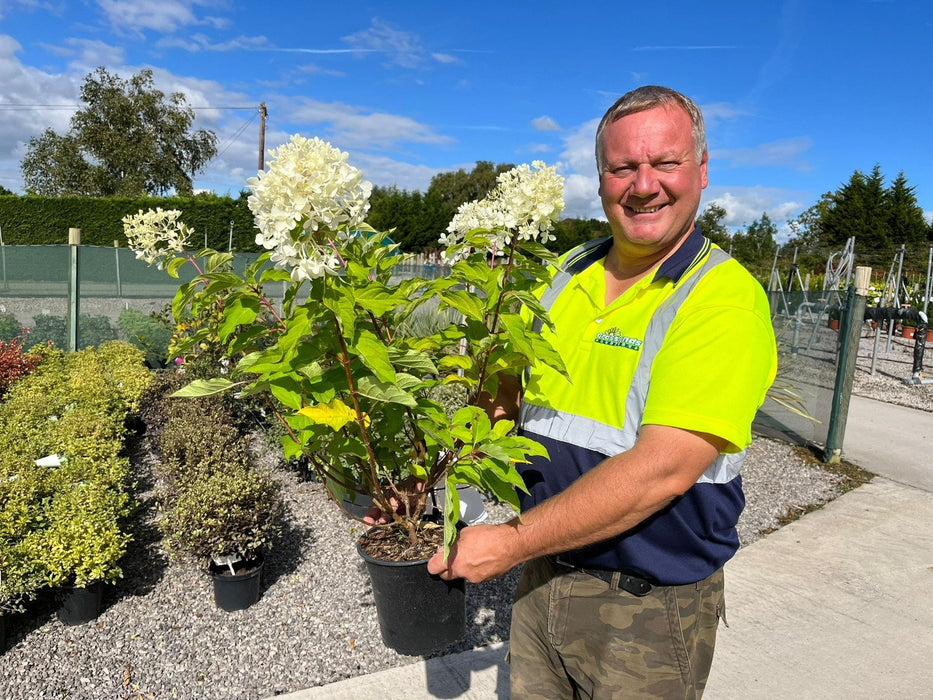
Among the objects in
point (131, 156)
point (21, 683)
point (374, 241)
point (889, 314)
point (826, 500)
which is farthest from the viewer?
point (131, 156)

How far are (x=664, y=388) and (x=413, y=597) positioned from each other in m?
0.90

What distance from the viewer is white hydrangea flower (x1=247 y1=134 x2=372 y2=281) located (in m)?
1.09

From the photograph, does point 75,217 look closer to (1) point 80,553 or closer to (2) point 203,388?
(1) point 80,553

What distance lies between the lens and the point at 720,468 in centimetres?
141

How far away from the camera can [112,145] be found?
30.3 metres

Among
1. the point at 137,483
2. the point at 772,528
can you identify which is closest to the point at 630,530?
the point at 772,528

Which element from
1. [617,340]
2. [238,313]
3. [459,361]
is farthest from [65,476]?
[617,340]

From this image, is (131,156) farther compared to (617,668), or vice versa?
(131,156)

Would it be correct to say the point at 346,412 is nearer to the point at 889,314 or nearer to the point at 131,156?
the point at 889,314

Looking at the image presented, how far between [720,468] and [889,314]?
8.75 meters

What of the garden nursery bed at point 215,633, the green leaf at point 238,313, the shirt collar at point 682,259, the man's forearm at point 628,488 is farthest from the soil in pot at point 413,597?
the garden nursery bed at point 215,633

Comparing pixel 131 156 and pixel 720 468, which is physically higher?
pixel 131 156

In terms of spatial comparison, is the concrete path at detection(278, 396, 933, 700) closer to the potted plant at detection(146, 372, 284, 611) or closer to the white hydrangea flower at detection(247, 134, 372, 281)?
the potted plant at detection(146, 372, 284, 611)

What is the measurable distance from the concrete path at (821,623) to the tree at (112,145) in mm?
32583
